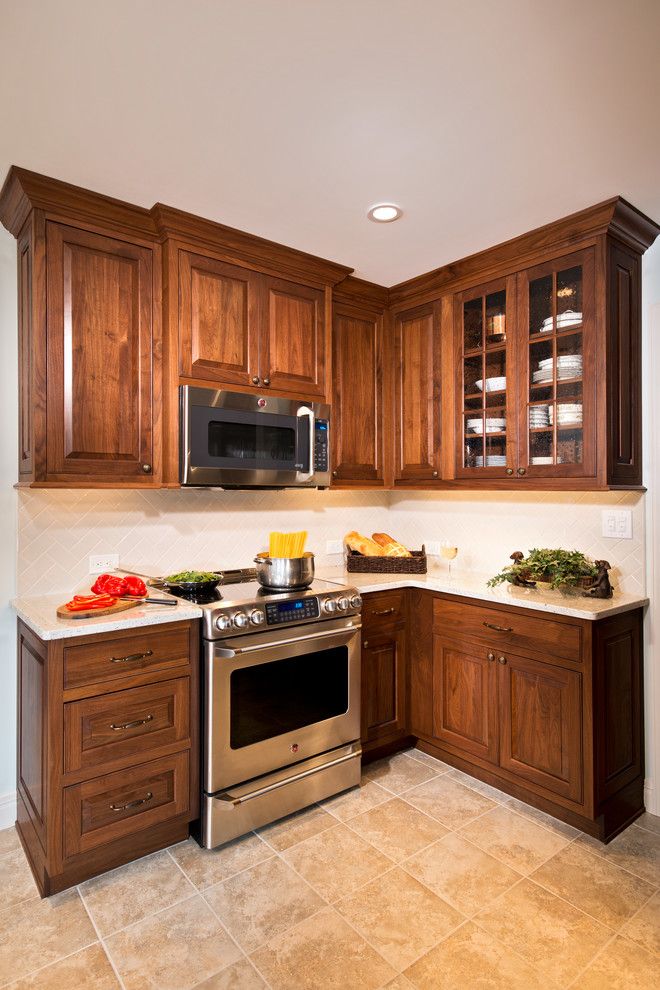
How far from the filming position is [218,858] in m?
2.17

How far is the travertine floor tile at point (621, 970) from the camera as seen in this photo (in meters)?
1.62

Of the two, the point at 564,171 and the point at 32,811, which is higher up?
the point at 564,171

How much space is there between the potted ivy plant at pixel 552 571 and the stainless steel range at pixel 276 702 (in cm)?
77

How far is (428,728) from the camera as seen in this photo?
116 inches

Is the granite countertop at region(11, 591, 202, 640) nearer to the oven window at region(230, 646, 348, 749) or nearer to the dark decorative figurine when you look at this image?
the oven window at region(230, 646, 348, 749)

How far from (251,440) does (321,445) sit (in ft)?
1.38

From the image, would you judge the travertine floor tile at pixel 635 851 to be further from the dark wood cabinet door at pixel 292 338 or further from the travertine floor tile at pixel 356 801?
the dark wood cabinet door at pixel 292 338

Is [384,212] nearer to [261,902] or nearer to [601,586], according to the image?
[601,586]

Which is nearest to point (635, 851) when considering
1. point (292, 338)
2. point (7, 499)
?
point (292, 338)

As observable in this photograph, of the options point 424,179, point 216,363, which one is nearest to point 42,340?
point 216,363

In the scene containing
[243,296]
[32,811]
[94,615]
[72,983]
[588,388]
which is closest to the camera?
[72,983]

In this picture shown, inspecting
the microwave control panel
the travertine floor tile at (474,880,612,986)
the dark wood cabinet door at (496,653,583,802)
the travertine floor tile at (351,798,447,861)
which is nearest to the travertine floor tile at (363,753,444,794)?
the travertine floor tile at (351,798,447,861)

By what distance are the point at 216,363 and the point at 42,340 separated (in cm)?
71

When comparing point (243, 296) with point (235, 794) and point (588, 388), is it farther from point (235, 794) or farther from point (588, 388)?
point (235, 794)
